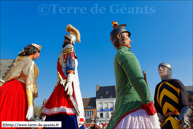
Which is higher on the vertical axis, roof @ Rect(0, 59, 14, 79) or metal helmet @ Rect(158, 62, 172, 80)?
roof @ Rect(0, 59, 14, 79)

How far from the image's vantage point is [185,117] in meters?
3.37

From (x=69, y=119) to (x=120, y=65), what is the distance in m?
1.89

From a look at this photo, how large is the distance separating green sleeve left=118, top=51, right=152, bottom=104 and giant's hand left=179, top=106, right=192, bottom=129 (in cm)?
171

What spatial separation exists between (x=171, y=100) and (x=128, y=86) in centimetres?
183

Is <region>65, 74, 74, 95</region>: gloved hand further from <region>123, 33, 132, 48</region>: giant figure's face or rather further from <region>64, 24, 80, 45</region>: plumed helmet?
<region>123, 33, 132, 48</region>: giant figure's face

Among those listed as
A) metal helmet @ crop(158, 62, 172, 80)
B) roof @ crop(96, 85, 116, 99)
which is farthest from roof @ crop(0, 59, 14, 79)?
roof @ crop(96, 85, 116, 99)

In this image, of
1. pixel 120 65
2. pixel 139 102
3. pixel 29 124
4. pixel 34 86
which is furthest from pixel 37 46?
pixel 139 102

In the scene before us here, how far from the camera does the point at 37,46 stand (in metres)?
4.07

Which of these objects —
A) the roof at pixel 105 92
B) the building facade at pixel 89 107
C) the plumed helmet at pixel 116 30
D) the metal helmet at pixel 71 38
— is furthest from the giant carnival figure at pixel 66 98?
the building facade at pixel 89 107

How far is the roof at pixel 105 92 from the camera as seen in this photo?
5541cm

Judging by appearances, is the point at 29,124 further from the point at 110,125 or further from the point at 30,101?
the point at 110,125

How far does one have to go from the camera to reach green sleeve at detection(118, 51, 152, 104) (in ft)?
6.98

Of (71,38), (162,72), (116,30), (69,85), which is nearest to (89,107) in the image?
(71,38)

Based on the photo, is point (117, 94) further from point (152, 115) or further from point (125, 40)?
point (125, 40)
